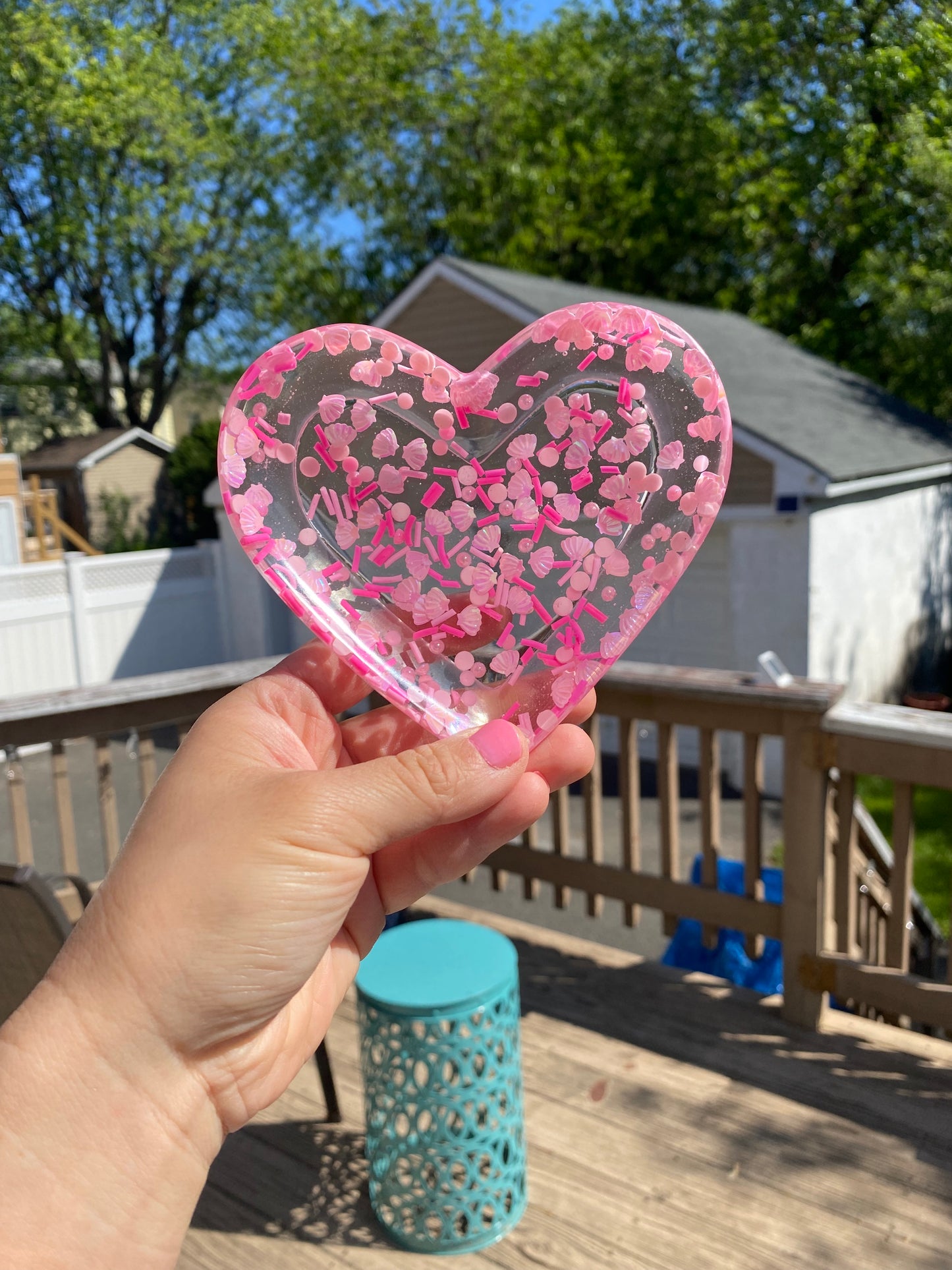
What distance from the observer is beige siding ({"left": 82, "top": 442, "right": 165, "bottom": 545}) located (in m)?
16.3

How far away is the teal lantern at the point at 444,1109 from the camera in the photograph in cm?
197

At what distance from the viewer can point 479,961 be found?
2.11 m

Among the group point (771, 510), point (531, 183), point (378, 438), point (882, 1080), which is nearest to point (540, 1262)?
point (882, 1080)

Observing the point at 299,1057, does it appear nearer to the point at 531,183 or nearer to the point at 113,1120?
the point at 113,1120

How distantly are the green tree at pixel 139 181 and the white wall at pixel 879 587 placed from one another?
1276cm

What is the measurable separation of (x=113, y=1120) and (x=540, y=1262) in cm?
142

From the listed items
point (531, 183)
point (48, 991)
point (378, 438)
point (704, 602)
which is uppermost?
point (531, 183)

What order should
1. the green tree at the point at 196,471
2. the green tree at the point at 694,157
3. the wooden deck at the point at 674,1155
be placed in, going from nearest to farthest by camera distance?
the wooden deck at the point at 674,1155 → the green tree at the point at 694,157 → the green tree at the point at 196,471

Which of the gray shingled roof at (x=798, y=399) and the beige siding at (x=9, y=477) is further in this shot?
the beige siding at (x=9, y=477)

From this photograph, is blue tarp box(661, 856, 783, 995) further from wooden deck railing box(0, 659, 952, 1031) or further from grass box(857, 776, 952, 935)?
grass box(857, 776, 952, 935)

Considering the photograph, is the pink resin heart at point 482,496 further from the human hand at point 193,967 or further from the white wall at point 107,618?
the white wall at point 107,618

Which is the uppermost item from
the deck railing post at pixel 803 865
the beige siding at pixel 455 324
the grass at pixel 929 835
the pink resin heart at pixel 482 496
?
the beige siding at pixel 455 324

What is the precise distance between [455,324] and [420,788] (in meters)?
8.69

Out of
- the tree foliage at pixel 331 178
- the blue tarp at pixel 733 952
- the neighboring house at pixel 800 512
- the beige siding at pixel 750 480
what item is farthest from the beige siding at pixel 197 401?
the blue tarp at pixel 733 952
